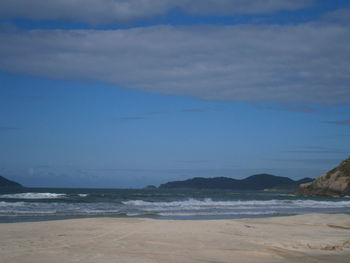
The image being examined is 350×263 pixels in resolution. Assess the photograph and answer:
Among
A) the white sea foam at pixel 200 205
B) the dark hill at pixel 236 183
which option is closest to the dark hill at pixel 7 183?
the dark hill at pixel 236 183

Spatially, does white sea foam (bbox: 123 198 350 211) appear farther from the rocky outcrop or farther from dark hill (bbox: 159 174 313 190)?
dark hill (bbox: 159 174 313 190)

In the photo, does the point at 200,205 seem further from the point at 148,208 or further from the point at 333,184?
the point at 333,184

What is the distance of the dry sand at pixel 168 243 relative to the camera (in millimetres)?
8859

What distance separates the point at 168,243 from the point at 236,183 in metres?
161

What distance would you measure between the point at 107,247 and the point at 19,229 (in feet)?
16.7

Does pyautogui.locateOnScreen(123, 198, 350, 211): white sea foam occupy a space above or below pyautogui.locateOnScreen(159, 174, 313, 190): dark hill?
below

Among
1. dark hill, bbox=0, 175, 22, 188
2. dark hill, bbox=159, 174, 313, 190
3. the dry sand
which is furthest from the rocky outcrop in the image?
dark hill, bbox=0, 175, 22, 188

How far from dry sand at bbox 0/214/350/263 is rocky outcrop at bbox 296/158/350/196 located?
48426mm

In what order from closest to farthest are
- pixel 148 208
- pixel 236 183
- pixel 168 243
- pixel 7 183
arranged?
1. pixel 168 243
2. pixel 148 208
3. pixel 7 183
4. pixel 236 183

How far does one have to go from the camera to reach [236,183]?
168375 mm

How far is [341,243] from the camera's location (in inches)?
460

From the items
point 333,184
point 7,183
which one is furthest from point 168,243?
point 7,183

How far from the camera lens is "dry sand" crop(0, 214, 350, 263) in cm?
886

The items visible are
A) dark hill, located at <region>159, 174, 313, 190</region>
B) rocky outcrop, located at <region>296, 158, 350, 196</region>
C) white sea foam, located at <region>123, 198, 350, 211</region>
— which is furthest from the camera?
dark hill, located at <region>159, 174, 313, 190</region>
